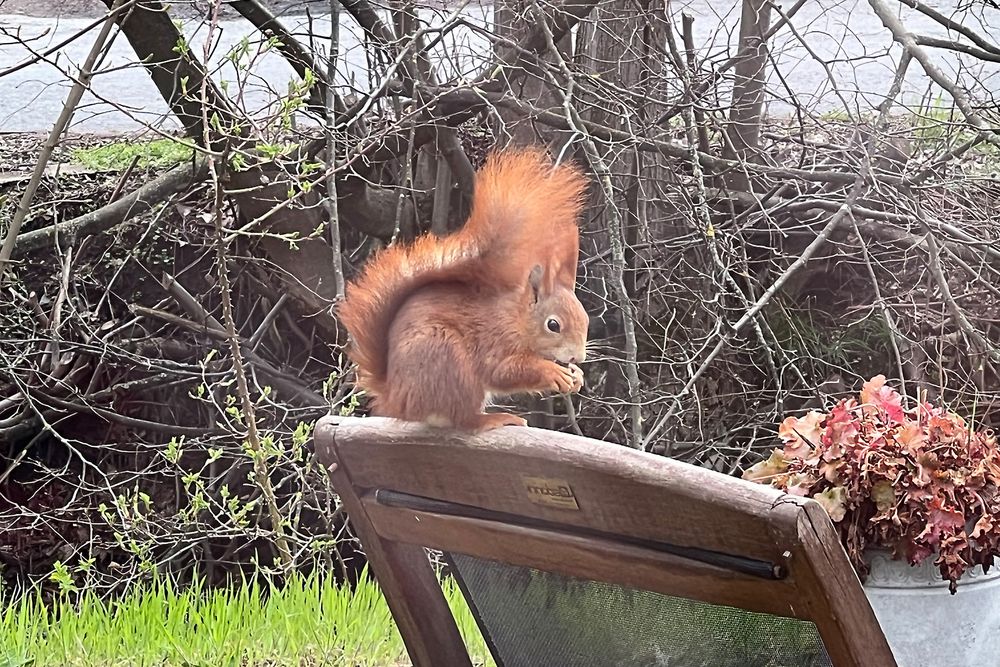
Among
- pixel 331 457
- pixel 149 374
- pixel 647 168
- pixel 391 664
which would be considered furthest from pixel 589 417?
pixel 331 457

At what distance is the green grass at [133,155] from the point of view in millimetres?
2875

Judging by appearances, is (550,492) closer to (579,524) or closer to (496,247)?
(579,524)

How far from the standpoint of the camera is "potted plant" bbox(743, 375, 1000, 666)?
3.95ft

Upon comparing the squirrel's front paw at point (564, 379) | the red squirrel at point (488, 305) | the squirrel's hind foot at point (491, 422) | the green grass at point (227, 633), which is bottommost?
the green grass at point (227, 633)

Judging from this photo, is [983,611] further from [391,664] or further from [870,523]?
[391,664]

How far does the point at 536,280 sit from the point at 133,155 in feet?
7.02

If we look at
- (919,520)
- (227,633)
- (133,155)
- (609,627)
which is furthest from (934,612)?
(133,155)

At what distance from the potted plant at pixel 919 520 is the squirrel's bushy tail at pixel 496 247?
1.38ft

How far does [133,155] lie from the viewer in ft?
9.53

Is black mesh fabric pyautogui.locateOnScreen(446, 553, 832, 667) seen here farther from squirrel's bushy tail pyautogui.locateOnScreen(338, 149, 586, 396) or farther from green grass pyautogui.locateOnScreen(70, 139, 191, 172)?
green grass pyautogui.locateOnScreen(70, 139, 191, 172)

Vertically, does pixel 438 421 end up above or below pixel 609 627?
above

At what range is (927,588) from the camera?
1257mm

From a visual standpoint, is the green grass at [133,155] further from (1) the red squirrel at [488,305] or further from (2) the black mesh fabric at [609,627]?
(2) the black mesh fabric at [609,627]

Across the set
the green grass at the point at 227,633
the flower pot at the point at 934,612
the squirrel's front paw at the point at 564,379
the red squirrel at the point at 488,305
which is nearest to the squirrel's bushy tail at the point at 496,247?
the red squirrel at the point at 488,305
